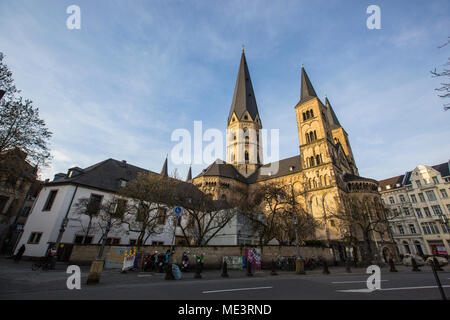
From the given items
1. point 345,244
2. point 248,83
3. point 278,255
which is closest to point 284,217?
point 278,255

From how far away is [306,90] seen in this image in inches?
1973

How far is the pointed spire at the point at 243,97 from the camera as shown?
6475cm

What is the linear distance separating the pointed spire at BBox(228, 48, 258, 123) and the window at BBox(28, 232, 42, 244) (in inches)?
2096

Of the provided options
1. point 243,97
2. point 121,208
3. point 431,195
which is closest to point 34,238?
point 121,208

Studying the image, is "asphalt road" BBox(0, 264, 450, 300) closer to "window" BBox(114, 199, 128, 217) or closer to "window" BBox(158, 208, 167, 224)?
"window" BBox(114, 199, 128, 217)

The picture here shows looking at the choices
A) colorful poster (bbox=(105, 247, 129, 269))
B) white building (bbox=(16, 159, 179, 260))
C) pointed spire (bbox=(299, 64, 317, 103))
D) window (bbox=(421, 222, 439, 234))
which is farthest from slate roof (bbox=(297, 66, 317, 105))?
colorful poster (bbox=(105, 247, 129, 269))

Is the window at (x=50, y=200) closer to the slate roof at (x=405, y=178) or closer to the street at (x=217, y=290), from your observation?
the street at (x=217, y=290)

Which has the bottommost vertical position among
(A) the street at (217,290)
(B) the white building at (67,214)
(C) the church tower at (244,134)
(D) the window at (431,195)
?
(A) the street at (217,290)

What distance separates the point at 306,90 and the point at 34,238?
57.4m

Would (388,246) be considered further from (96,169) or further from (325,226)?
(96,169)

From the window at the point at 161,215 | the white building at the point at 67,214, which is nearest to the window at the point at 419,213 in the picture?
the window at the point at 161,215

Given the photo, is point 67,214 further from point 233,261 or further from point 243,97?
point 243,97

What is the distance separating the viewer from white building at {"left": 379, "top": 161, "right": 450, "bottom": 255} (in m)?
41.1
